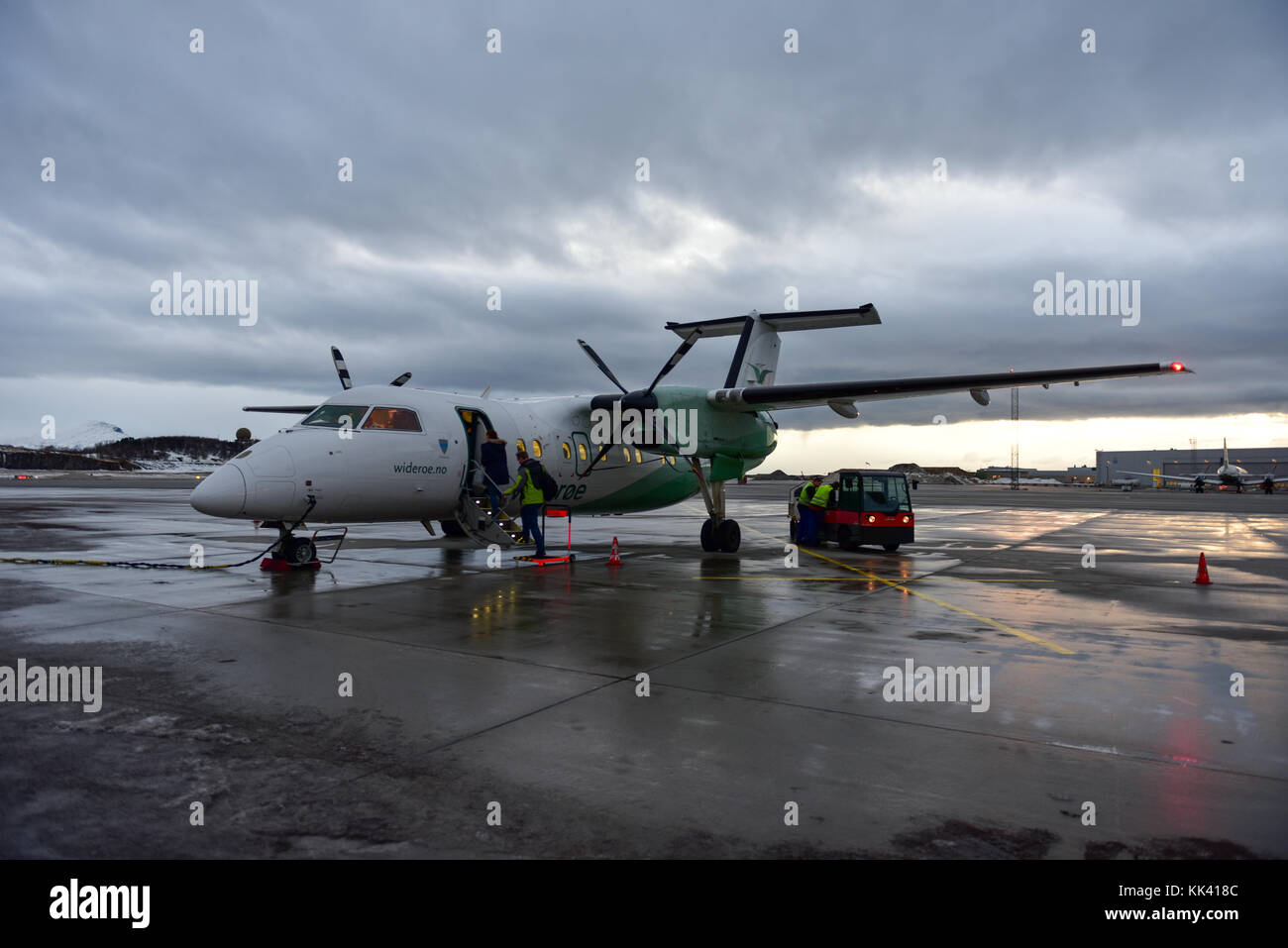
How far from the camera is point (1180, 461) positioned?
128 meters

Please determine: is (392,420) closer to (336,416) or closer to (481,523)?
(336,416)

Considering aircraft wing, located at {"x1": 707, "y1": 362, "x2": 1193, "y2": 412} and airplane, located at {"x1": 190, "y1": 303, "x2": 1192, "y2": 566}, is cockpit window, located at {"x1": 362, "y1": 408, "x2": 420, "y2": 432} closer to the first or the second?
airplane, located at {"x1": 190, "y1": 303, "x2": 1192, "y2": 566}

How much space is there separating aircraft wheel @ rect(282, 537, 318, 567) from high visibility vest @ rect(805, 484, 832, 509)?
11.4m

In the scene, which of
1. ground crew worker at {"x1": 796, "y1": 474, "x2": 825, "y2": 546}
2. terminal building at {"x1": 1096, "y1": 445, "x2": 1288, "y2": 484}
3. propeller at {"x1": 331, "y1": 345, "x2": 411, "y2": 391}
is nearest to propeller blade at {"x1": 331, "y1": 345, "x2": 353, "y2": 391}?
propeller at {"x1": 331, "y1": 345, "x2": 411, "y2": 391}

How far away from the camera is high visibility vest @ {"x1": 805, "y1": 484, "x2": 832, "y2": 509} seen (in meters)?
18.7

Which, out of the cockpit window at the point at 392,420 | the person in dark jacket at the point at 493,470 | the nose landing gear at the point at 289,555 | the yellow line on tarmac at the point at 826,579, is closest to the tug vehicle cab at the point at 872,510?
the yellow line on tarmac at the point at 826,579

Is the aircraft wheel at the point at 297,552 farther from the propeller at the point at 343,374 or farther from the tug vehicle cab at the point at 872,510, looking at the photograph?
the tug vehicle cab at the point at 872,510

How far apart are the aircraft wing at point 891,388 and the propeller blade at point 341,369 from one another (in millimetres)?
7482

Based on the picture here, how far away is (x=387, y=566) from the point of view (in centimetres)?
1343

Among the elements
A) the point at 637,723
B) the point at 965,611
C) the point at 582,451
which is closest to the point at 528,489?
the point at 582,451

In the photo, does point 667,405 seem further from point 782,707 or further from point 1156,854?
point 1156,854

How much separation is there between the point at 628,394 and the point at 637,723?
12411 millimetres

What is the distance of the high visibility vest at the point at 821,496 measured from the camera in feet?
61.5
